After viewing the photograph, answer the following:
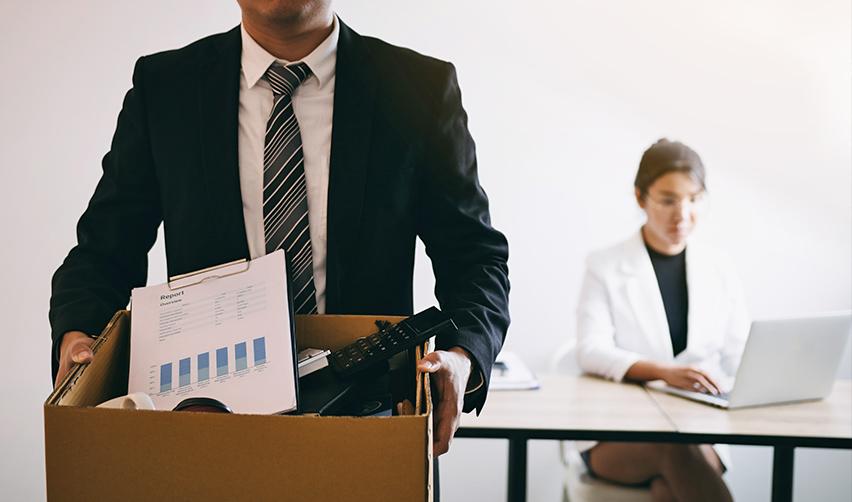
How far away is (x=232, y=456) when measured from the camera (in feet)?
2.00

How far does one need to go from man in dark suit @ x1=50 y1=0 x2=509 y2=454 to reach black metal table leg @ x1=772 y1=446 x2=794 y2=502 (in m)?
1.44

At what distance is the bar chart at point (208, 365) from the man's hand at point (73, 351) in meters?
0.08

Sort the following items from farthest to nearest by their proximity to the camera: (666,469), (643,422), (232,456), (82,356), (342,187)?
(666,469) → (643,422) → (342,187) → (82,356) → (232,456)

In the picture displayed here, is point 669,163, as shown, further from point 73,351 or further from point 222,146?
point 73,351

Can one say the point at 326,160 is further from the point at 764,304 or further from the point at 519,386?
the point at 764,304

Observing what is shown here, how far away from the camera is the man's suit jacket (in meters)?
1.13

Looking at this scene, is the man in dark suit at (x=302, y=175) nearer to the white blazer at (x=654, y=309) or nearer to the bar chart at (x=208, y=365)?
the bar chart at (x=208, y=365)

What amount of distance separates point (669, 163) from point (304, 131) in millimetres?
1893

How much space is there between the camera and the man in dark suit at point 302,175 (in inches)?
44.4

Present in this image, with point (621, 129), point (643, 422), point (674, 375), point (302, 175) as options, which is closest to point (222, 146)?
point (302, 175)

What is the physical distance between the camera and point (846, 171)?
11.2 feet

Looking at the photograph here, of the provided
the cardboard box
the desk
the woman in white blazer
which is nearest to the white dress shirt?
the cardboard box

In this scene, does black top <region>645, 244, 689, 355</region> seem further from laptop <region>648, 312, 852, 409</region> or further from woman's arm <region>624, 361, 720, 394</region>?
laptop <region>648, 312, 852, 409</region>

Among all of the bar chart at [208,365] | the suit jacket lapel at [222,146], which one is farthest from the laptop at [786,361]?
the bar chart at [208,365]
